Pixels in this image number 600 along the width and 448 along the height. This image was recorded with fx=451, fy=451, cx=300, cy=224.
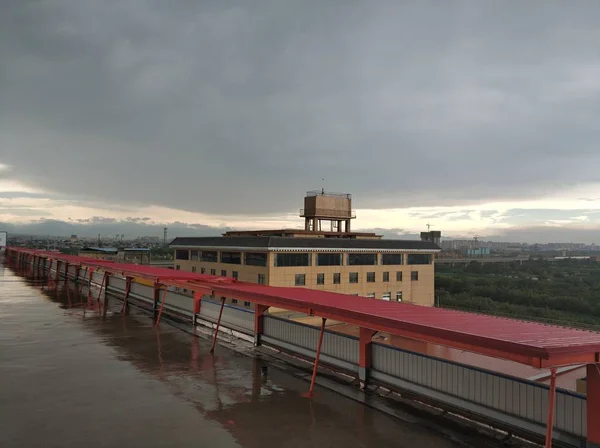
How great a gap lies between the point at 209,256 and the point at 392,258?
22.8m

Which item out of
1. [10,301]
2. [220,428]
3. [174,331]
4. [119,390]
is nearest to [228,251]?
[10,301]

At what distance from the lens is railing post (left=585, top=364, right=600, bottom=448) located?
10.1 metres

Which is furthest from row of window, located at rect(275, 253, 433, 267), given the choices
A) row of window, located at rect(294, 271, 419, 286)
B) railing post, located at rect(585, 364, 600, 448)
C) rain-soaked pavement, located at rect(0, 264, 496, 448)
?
railing post, located at rect(585, 364, 600, 448)

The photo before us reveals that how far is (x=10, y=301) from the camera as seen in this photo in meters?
37.3

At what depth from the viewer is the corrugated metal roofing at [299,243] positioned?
47.2 metres

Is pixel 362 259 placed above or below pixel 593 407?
above

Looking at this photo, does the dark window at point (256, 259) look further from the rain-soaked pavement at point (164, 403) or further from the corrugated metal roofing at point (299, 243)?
the rain-soaked pavement at point (164, 403)

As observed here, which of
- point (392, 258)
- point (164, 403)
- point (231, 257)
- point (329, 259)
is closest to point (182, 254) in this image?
point (231, 257)

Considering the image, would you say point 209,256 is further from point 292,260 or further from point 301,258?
point 301,258

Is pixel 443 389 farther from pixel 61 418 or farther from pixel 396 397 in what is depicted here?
pixel 61 418

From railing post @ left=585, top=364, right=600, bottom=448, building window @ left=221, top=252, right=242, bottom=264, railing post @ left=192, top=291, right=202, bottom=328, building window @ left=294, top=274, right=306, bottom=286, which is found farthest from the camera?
building window @ left=221, top=252, right=242, bottom=264

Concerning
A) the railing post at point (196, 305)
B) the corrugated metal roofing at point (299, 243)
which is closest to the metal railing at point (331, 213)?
the corrugated metal roofing at point (299, 243)

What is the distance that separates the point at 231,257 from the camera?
52.6m

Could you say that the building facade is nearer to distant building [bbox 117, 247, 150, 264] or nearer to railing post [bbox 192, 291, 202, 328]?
railing post [bbox 192, 291, 202, 328]
